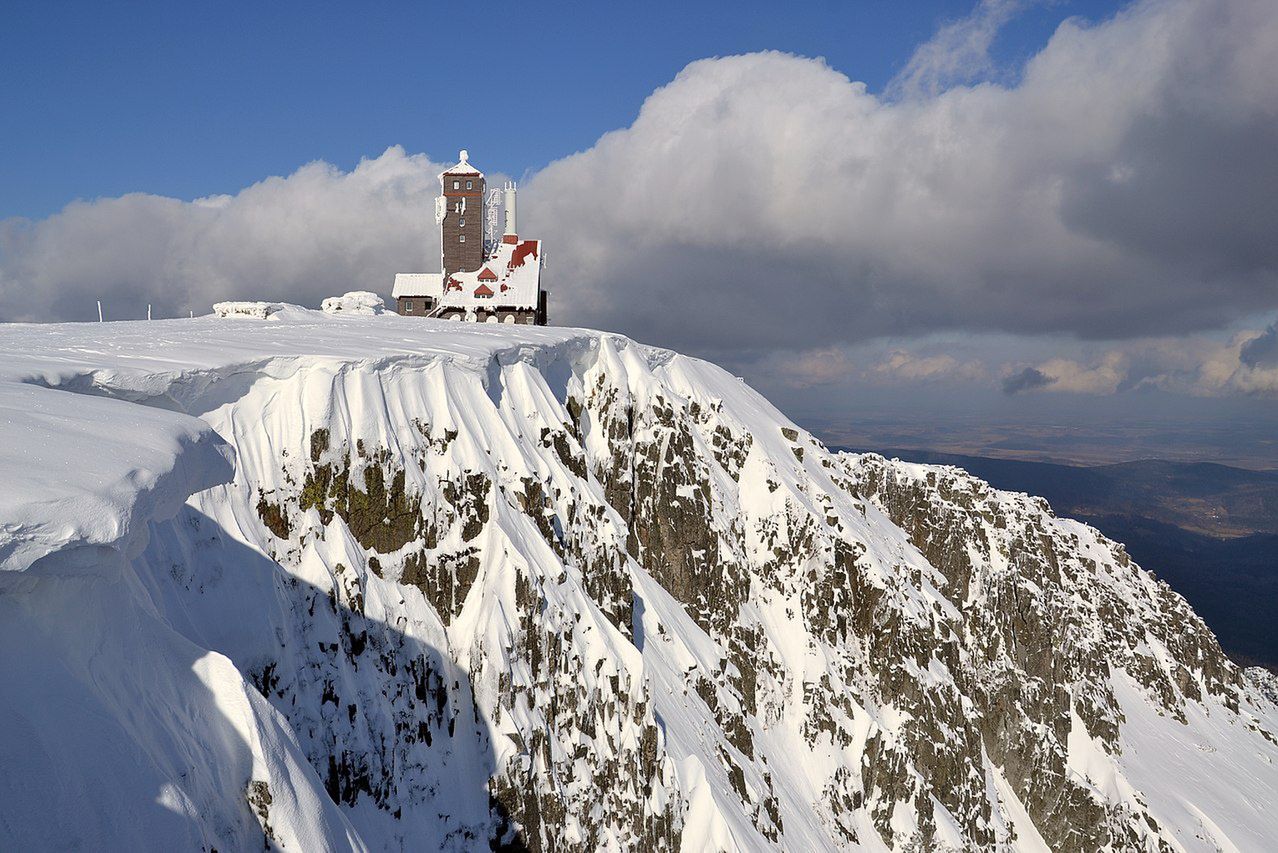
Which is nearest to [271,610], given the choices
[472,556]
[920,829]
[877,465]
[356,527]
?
[356,527]

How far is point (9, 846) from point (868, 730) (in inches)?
1624

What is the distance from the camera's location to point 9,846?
20.8 feet

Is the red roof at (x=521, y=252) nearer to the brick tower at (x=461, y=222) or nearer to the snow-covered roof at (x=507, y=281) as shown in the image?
the snow-covered roof at (x=507, y=281)

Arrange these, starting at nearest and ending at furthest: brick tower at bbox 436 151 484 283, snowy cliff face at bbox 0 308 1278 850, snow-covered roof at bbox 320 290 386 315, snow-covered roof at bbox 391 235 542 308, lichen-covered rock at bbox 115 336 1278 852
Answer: snowy cliff face at bbox 0 308 1278 850 < lichen-covered rock at bbox 115 336 1278 852 < snow-covered roof at bbox 320 290 386 315 < snow-covered roof at bbox 391 235 542 308 < brick tower at bbox 436 151 484 283

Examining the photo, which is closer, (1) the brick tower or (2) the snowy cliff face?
(2) the snowy cliff face

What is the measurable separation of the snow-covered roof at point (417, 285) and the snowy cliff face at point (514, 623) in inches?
629

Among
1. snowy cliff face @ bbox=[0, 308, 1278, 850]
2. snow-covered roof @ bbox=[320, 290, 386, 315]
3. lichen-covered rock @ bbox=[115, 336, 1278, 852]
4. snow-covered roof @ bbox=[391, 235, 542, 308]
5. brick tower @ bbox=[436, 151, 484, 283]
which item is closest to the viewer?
snowy cliff face @ bbox=[0, 308, 1278, 850]

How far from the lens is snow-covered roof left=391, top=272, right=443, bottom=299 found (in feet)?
191

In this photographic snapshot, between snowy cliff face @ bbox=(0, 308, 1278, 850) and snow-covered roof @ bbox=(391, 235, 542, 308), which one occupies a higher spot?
snow-covered roof @ bbox=(391, 235, 542, 308)

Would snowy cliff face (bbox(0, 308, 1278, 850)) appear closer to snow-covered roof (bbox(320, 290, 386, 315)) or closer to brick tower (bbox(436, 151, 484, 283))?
snow-covered roof (bbox(320, 290, 386, 315))

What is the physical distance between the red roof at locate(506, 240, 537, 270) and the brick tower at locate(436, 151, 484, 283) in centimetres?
573

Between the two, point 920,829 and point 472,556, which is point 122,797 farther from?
point 920,829

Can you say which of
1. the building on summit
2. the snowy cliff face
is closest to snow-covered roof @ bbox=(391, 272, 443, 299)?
the building on summit

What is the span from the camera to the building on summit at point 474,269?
180 ft
